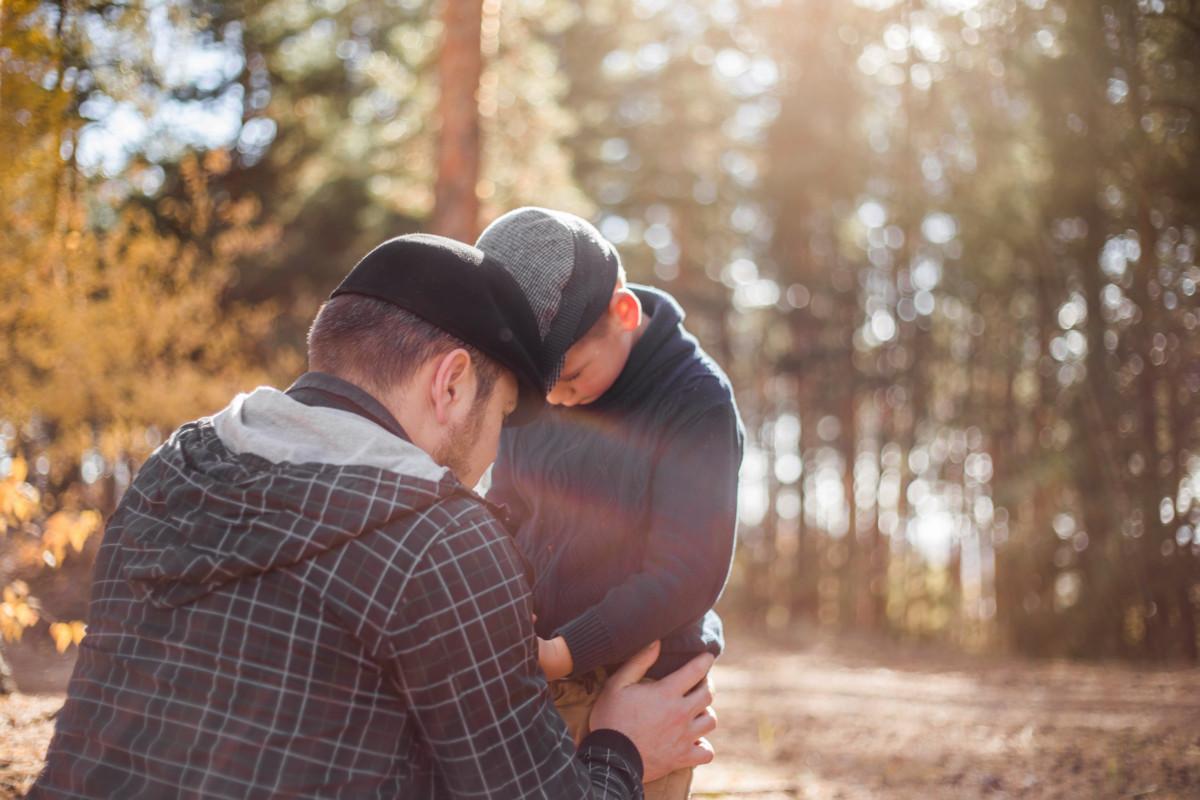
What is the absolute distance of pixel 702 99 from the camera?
1989 cm

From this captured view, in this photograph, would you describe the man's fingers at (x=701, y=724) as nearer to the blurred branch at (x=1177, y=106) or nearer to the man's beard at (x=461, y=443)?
the man's beard at (x=461, y=443)

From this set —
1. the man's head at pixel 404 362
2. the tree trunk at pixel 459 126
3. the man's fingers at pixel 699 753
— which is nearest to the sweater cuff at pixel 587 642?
the man's fingers at pixel 699 753

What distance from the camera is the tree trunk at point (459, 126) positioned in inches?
331

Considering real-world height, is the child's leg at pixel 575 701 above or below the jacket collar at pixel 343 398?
below

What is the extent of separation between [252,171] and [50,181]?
1245cm

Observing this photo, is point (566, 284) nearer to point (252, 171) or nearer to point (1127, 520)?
point (1127, 520)

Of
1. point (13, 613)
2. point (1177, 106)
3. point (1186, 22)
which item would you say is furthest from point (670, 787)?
point (1177, 106)

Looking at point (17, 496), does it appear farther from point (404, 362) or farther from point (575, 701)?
point (404, 362)

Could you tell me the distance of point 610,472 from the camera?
2.39 meters

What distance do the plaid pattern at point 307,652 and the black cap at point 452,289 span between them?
0.27 m

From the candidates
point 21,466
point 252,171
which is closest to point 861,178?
point 252,171

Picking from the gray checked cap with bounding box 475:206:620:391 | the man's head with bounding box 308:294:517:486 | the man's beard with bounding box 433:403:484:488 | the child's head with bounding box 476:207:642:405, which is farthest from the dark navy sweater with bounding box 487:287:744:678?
the man's head with bounding box 308:294:517:486

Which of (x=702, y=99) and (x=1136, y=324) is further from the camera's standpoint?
(x=702, y=99)

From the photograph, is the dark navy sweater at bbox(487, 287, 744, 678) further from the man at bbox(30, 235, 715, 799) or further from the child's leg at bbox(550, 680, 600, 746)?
the man at bbox(30, 235, 715, 799)
